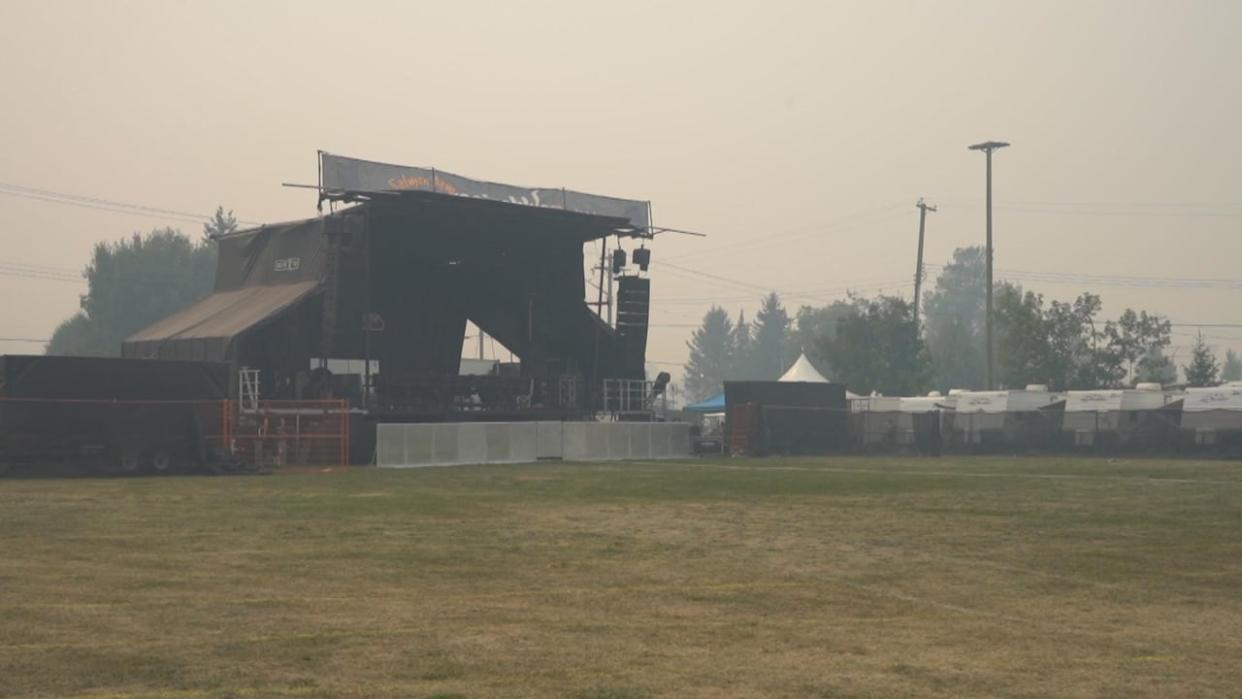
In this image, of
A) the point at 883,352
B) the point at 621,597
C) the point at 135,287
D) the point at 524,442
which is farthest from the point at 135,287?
the point at 621,597

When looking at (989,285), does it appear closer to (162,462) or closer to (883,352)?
(883,352)

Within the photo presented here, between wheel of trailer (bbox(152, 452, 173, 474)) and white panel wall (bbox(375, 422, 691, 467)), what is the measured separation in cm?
789

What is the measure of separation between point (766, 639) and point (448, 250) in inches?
1758

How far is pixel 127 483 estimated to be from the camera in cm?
3238

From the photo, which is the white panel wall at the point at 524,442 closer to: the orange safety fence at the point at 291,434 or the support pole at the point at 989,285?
the orange safety fence at the point at 291,434

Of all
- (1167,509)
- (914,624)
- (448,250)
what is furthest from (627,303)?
(914,624)

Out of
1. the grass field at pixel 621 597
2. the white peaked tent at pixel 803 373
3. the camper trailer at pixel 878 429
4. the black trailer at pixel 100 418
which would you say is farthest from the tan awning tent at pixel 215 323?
the white peaked tent at pixel 803 373

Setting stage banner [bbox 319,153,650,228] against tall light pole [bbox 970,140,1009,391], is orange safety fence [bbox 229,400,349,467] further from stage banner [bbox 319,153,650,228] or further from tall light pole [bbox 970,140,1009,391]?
tall light pole [bbox 970,140,1009,391]

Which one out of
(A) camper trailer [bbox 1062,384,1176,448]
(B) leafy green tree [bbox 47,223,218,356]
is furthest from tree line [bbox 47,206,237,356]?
(A) camper trailer [bbox 1062,384,1176,448]

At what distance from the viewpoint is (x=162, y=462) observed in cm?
3694

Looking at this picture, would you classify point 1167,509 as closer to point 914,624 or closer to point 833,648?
point 914,624

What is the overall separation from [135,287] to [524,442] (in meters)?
86.9

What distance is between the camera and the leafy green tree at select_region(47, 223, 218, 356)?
124m

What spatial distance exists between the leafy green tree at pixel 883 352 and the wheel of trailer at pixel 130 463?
7434 centimetres
